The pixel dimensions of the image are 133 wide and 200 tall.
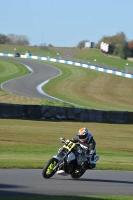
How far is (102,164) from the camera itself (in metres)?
17.8

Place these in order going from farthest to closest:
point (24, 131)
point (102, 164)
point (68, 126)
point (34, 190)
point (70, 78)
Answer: point (70, 78) < point (68, 126) < point (24, 131) < point (102, 164) < point (34, 190)

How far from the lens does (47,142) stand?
77.0ft

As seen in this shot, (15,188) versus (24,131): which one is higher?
(15,188)

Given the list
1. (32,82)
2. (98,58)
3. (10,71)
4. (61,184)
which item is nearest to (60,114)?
(61,184)

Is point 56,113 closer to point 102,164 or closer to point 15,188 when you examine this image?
point 102,164

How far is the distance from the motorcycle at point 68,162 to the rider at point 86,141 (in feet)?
0.31

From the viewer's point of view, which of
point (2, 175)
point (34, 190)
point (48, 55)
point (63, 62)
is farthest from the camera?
point (48, 55)

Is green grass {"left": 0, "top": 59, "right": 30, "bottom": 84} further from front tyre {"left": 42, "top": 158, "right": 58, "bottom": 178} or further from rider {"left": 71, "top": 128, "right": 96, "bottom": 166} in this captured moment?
front tyre {"left": 42, "top": 158, "right": 58, "bottom": 178}

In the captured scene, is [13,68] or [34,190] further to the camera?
[13,68]

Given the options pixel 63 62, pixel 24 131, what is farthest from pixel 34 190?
pixel 63 62

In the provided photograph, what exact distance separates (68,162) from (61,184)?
716mm

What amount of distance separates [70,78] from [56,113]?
1481 inches

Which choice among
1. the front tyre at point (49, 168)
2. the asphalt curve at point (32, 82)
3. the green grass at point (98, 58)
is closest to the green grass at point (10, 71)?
the asphalt curve at point (32, 82)

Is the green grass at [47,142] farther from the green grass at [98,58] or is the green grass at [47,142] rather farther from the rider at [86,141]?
the green grass at [98,58]
